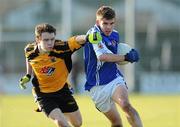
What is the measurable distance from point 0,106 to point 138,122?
14986mm

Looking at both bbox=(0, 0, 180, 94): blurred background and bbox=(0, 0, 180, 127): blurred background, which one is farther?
bbox=(0, 0, 180, 94): blurred background

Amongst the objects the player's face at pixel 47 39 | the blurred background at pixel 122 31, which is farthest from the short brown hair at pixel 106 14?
the blurred background at pixel 122 31

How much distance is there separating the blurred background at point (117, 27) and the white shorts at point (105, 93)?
26445mm

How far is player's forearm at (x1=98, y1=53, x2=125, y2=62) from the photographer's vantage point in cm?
1233

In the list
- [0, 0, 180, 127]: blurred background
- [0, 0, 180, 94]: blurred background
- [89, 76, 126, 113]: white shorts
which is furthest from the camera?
[0, 0, 180, 94]: blurred background

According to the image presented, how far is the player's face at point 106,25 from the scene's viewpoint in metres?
12.4

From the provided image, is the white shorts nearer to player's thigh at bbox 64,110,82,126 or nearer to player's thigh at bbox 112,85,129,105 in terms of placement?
player's thigh at bbox 112,85,129,105

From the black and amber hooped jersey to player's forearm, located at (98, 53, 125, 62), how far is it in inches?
17.7

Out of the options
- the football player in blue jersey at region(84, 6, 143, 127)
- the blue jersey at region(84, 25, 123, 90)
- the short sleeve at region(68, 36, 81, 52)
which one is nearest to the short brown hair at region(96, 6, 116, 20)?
the football player in blue jersey at region(84, 6, 143, 127)

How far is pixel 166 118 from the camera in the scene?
20469 millimetres

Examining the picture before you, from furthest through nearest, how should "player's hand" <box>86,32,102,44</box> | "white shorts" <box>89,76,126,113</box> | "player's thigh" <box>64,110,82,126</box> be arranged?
1. "player's thigh" <box>64,110,82,126</box>
2. "white shorts" <box>89,76,126,113</box>
3. "player's hand" <box>86,32,102,44</box>

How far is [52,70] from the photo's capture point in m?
12.8

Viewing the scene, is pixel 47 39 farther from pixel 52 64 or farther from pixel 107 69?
pixel 107 69

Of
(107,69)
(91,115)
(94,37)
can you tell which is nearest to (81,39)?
(94,37)
